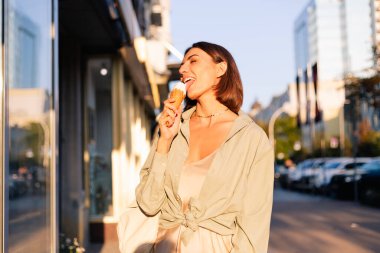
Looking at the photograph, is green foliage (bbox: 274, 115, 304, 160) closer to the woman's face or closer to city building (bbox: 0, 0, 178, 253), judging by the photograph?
city building (bbox: 0, 0, 178, 253)

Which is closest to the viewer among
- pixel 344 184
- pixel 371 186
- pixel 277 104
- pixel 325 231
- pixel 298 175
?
pixel 325 231

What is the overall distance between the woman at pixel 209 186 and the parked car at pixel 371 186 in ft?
63.6

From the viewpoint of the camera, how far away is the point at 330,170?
94.0ft

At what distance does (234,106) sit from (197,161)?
0.36 meters

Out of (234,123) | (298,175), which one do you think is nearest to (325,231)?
(234,123)

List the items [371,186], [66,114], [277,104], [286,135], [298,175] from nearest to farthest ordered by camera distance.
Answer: [66,114] → [371,186] → [298,175] → [286,135] → [277,104]

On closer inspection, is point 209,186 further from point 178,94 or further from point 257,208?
point 178,94

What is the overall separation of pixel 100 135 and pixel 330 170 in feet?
58.6

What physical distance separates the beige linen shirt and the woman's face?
0.26m

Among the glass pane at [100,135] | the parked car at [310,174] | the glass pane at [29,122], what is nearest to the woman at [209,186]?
the glass pane at [29,122]

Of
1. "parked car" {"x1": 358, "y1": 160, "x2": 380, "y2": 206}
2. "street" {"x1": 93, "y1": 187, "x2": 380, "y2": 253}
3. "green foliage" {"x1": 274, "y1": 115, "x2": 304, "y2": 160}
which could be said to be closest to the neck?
"street" {"x1": 93, "y1": 187, "x2": 380, "y2": 253}

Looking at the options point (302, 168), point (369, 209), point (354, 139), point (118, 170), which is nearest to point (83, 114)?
point (118, 170)

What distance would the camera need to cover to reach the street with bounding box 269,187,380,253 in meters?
10.8

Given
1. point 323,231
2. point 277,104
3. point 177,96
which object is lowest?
point 323,231
